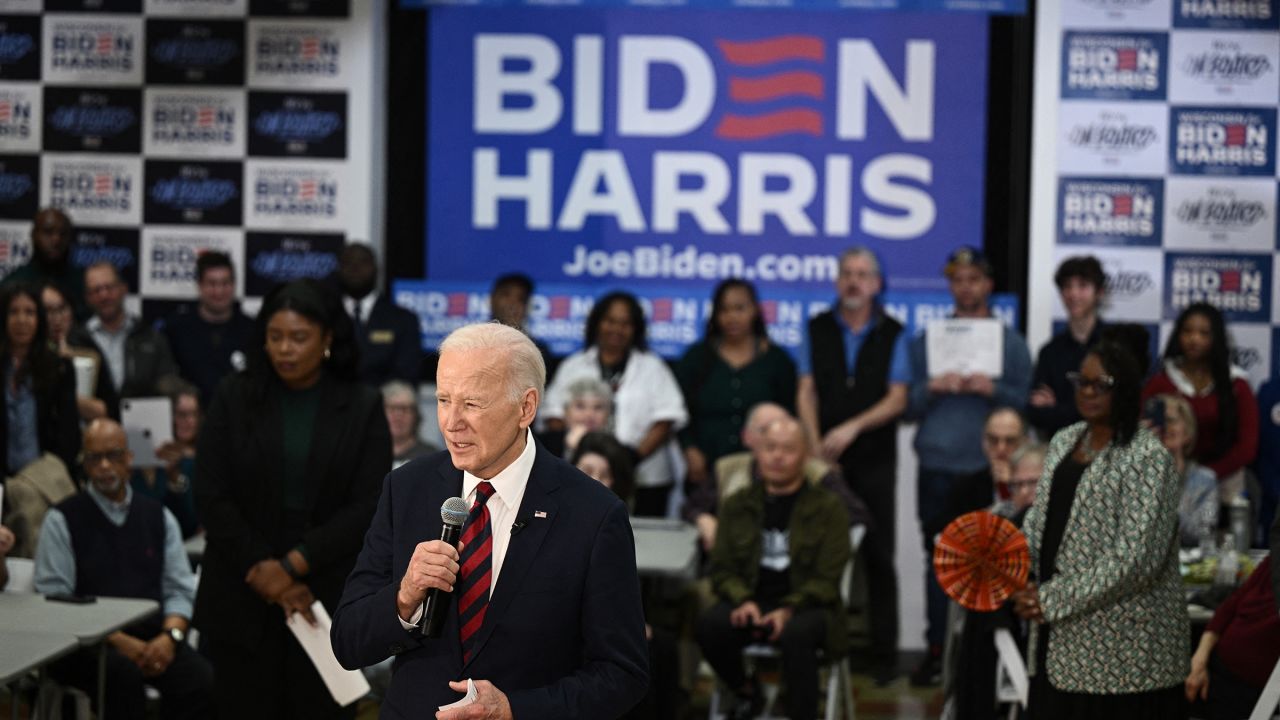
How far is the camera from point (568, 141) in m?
7.82

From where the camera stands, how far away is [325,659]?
152 inches

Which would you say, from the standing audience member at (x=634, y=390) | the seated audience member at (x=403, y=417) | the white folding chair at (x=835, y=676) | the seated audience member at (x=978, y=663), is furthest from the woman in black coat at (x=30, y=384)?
the seated audience member at (x=978, y=663)

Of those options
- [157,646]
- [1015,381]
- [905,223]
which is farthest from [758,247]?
[157,646]

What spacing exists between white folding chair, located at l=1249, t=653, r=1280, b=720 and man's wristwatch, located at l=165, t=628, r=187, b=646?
10.6ft

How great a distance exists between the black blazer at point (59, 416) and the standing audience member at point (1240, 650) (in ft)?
13.0

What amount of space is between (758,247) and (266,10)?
2779mm

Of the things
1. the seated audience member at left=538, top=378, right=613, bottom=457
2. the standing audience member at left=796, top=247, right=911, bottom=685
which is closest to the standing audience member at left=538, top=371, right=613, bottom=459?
the seated audience member at left=538, top=378, right=613, bottom=457

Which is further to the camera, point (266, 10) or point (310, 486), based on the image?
point (266, 10)

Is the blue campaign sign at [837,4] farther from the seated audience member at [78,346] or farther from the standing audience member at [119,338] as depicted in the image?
the seated audience member at [78,346]

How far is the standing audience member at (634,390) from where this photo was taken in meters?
6.67

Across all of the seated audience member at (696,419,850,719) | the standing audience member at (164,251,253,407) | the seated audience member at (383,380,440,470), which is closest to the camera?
the seated audience member at (696,419,850,719)

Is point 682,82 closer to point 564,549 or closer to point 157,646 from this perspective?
point 157,646

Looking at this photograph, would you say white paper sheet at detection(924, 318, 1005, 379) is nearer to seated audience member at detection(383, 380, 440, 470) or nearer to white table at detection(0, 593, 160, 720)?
seated audience member at detection(383, 380, 440, 470)

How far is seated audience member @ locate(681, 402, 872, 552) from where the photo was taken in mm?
5875
